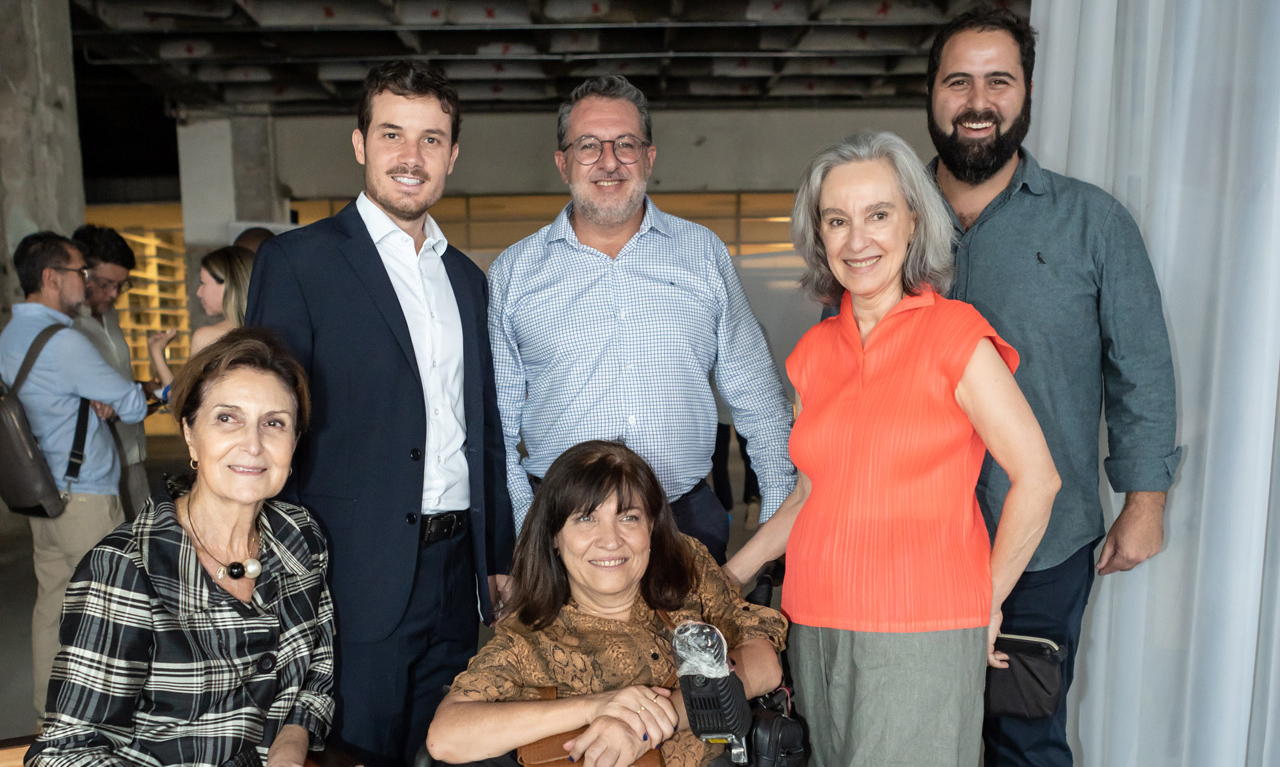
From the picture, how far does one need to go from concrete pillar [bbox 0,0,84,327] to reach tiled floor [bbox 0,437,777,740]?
1638 millimetres

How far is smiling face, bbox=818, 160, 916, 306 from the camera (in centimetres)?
158

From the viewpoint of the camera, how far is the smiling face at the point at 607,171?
231cm

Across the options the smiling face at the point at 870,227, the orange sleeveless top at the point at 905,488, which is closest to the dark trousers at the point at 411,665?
the orange sleeveless top at the point at 905,488

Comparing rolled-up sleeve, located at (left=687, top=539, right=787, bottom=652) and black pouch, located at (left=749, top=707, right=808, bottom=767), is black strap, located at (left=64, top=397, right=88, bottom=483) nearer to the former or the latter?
rolled-up sleeve, located at (left=687, top=539, right=787, bottom=652)

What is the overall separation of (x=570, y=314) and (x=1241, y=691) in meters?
1.78

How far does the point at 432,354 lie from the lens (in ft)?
7.01

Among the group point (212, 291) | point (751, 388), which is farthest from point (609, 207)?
point (212, 291)

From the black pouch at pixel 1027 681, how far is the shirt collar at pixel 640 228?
1.37 metres

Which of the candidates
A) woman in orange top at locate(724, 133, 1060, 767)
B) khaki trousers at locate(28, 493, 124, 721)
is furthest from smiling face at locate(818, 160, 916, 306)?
khaki trousers at locate(28, 493, 124, 721)

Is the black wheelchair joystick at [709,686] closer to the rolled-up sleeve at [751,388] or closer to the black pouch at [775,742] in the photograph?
the black pouch at [775,742]

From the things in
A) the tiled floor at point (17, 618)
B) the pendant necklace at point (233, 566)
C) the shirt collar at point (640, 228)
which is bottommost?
the tiled floor at point (17, 618)

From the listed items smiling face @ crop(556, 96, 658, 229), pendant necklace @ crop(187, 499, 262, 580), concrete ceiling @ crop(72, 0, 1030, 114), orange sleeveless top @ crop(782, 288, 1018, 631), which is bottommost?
pendant necklace @ crop(187, 499, 262, 580)

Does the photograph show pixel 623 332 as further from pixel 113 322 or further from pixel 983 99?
pixel 113 322

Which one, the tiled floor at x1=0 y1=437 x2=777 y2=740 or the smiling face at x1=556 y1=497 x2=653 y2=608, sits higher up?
the smiling face at x1=556 y1=497 x2=653 y2=608
